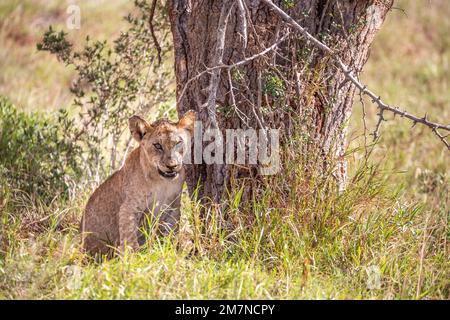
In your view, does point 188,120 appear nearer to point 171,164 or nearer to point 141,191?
point 171,164

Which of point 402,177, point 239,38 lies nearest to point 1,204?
point 239,38

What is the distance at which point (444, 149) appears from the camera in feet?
30.3

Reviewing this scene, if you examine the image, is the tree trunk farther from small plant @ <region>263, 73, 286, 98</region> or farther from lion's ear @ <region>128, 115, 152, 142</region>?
lion's ear @ <region>128, 115, 152, 142</region>

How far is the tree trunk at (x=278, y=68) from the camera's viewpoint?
5.44 metres

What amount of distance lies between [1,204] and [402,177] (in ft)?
13.7

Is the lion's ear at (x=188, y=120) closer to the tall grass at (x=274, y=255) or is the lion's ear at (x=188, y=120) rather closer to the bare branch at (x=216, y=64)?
the bare branch at (x=216, y=64)

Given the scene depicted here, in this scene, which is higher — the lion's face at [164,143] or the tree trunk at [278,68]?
the tree trunk at [278,68]

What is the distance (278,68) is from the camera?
5586 mm

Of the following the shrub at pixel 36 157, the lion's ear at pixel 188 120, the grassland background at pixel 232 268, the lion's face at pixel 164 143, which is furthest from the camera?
the shrub at pixel 36 157

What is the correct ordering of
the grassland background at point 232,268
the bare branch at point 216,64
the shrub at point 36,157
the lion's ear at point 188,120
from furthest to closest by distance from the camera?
the shrub at point 36,157, the lion's ear at point 188,120, the bare branch at point 216,64, the grassland background at point 232,268

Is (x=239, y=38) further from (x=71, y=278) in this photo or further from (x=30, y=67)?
(x=30, y=67)

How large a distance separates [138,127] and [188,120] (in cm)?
37

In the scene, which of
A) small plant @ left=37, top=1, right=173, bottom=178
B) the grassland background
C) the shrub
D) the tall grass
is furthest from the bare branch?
the shrub

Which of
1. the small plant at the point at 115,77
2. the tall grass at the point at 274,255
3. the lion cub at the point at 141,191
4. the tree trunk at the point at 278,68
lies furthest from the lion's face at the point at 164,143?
the small plant at the point at 115,77
